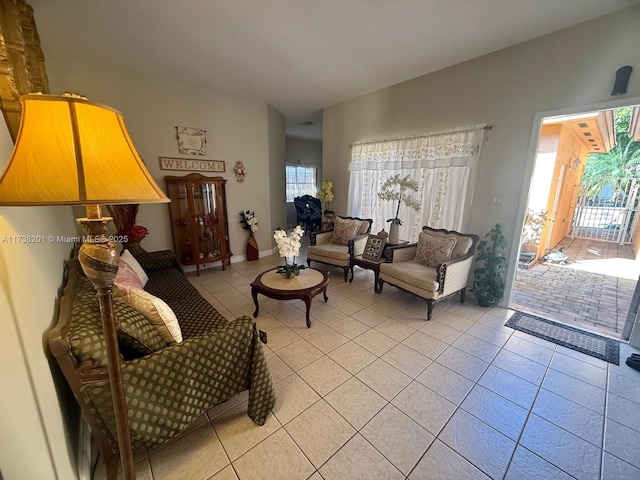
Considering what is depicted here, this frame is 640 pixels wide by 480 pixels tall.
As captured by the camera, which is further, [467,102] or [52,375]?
[467,102]

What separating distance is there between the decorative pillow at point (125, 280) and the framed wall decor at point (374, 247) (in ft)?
8.62

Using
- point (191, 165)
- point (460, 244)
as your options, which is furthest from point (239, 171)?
point (460, 244)

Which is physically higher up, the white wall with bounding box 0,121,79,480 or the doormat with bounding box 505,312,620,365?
the white wall with bounding box 0,121,79,480

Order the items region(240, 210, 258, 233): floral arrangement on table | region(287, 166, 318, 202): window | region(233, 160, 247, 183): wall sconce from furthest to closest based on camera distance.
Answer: region(287, 166, 318, 202): window → region(240, 210, 258, 233): floral arrangement on table → region(233, 160, 247, 183): wall sconce

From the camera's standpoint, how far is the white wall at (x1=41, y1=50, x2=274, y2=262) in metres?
2.98

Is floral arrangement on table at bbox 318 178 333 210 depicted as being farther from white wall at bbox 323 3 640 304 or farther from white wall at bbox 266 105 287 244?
white wall at bbox 323 3 640 304

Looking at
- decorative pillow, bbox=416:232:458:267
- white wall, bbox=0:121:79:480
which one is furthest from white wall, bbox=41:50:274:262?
decorative pillow, bbox=416:232:458:267

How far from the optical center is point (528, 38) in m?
2.48

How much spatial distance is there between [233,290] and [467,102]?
374 centimetres

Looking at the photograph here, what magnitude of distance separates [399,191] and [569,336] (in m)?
2.47

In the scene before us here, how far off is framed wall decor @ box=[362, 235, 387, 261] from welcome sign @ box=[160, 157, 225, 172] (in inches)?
104

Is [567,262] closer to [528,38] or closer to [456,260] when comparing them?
[456,260]

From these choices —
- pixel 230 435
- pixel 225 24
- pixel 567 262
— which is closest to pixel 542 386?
pixel 230 435

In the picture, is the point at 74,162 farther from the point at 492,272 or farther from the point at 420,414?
the point at 492,272
